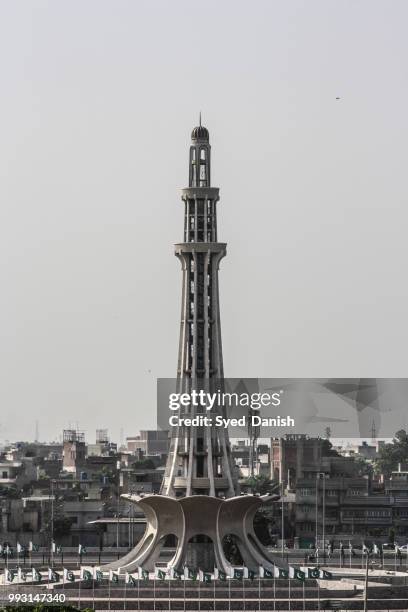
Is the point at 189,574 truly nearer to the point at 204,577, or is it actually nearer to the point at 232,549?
the point at 204,577

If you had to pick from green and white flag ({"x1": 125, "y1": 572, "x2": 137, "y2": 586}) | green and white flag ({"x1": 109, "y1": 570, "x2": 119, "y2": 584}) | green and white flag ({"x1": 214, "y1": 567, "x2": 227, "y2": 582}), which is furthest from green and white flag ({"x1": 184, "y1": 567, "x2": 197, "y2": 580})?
green and white flag ({"x1": 109, "y1": 570, "x2": 119, "y2": 584})

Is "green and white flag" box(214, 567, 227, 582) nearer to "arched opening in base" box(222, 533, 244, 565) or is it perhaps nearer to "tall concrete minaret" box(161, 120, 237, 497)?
"arched opening in base" box(222, 533, 244, 565)

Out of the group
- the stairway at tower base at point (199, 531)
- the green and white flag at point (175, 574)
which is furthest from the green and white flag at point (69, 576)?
the green and white flag at point (175, 574)

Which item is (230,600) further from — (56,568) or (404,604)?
(56,568)

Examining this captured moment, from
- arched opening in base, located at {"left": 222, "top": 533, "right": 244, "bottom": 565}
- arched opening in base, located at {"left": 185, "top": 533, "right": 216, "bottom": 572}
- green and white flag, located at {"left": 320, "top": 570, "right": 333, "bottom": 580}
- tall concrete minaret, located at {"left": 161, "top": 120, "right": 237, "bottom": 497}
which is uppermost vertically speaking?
tall concrete minaret, located at {"left": 161, "top": 120, "right": 237, "bottom": 497}

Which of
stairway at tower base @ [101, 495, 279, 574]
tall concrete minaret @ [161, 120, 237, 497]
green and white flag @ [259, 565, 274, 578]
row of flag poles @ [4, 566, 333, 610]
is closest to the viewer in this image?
row of flag poles @ [4, 566, 333, 610]

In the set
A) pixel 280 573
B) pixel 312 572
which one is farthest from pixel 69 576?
pixel 312 572

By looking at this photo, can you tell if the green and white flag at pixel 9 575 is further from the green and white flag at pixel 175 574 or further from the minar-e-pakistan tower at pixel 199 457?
the green and white flag at pixel 175 574
